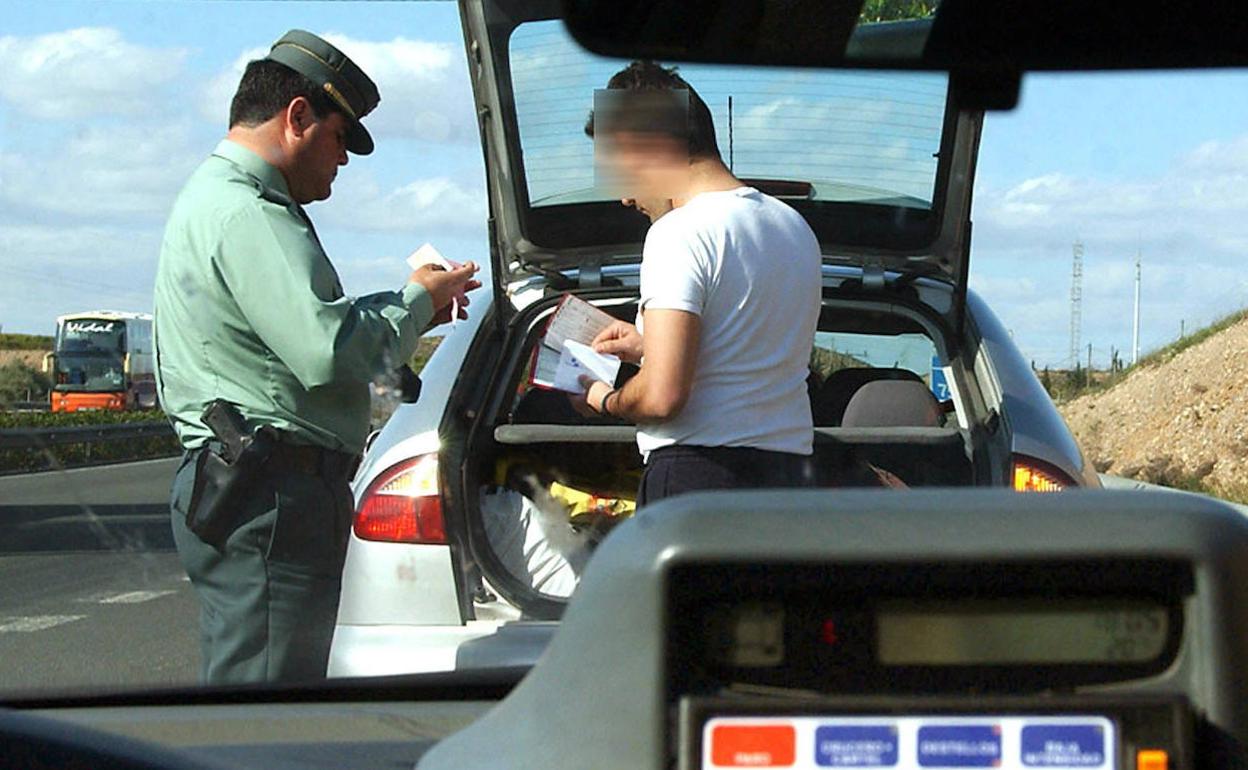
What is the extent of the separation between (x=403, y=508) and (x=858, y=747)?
2.42 meters

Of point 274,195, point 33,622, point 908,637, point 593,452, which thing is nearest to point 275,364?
point 274,195

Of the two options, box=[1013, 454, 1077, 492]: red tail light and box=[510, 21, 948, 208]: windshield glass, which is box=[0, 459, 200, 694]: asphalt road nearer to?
box=[510, 21, 948, 208]: windshield glass

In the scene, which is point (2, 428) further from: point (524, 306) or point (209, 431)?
point (524, 306)

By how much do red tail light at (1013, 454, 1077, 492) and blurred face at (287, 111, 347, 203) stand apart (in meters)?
1.65

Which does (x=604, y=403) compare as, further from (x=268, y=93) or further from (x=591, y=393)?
(x=268, y=93)

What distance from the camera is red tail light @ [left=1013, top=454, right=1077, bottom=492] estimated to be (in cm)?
352

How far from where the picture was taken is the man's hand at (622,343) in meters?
3.68

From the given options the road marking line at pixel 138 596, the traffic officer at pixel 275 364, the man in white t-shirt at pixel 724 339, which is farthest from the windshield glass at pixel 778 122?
the road marking line at pixel 138 596

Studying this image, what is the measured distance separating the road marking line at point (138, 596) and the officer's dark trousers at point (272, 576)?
0.11 meters

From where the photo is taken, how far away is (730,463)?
318 centimetres

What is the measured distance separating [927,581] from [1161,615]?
0.19m

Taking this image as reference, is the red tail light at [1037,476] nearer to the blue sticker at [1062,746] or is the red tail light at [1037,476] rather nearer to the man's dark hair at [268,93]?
the man's dark hair at [268,93]

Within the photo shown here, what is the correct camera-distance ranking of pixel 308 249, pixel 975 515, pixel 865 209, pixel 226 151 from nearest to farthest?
1. pixel 975 515
2. pixel 226 151
3. pixel 308 249
4. pixel 865 209

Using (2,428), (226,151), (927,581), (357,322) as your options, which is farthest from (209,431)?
(927,581)
